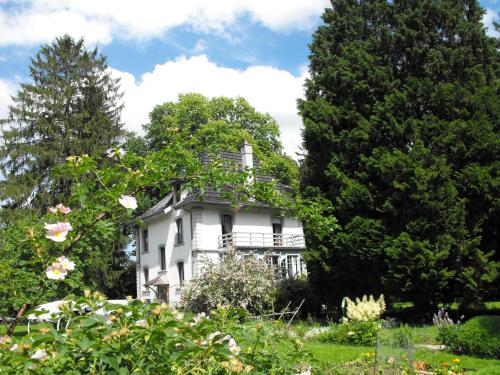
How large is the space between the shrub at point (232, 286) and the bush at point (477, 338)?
9.56 meters

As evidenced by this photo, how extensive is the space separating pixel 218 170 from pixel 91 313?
2.17m

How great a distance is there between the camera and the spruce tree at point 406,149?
1354 cm

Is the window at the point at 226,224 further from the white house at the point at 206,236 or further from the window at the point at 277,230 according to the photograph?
the window at the point at 277,230

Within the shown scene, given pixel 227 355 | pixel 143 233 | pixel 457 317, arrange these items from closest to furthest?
pixel 227 355 < pixel 457 317 < pixel 143 233

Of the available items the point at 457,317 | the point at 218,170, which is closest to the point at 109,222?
the point at 218,170

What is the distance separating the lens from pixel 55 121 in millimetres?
29578

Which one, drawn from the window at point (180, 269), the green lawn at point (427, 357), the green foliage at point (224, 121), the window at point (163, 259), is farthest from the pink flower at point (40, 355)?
the green foliage at point (224, 121)

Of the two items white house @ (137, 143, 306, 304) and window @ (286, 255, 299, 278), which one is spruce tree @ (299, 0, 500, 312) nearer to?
white house @ (137, 143, 306, 304)

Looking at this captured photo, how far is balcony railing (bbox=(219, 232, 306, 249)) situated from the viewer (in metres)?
27.9

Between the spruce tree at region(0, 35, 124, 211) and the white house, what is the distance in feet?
19.3

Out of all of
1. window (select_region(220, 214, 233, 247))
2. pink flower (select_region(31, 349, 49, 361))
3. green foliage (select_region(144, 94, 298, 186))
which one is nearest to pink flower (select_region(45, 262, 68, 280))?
pink flower (select_region(31, 349, 49, 361))

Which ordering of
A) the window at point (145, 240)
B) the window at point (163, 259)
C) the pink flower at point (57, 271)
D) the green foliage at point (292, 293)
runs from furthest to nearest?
the window at point (145, 240), the window at point (163, 259), the green foliage at point (292, 293), the pink flower at point (57, 271)

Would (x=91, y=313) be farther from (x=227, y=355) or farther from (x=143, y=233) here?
(x=143, y=233)

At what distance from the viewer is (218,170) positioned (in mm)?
4227
